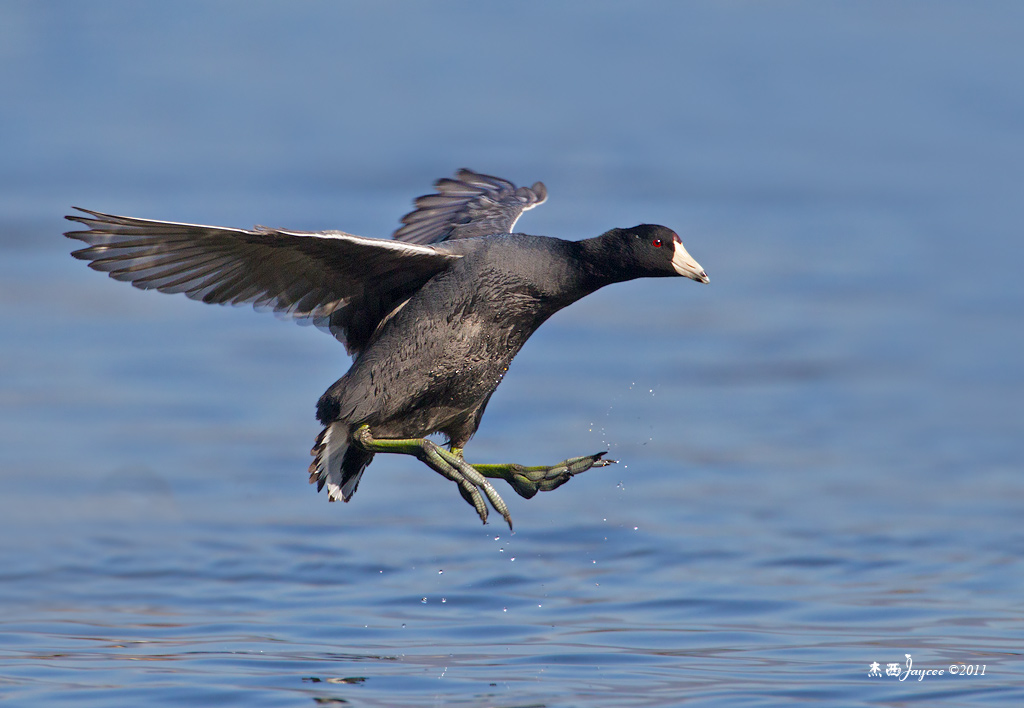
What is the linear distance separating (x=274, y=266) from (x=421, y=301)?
2.13 feet

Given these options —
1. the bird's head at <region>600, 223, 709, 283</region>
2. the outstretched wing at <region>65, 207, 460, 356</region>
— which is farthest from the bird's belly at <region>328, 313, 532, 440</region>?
the bird's head at <region>600, 223, 709, 283</region>

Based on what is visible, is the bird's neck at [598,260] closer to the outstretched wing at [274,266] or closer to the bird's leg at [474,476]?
the outstretched wing at [274,266]

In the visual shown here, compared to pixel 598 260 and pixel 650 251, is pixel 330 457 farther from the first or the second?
pixel 650 251

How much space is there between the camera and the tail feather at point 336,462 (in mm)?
→ 7531

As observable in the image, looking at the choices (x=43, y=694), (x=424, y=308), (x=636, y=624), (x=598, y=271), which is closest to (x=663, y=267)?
(x=598, y=271)

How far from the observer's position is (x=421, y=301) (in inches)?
294

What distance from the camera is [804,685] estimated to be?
7523 millimetres

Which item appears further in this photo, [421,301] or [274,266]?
[421,301]

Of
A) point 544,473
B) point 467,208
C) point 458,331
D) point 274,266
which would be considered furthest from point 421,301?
point 467,208

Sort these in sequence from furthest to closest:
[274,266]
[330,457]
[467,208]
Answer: [467,208] → [330,457] → [274,266]

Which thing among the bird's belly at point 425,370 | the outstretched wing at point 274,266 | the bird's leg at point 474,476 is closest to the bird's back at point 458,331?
the bird's belly at point 425,370

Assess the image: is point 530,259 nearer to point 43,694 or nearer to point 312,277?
point 312,277

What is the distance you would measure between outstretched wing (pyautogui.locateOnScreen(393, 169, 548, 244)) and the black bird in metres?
1.09

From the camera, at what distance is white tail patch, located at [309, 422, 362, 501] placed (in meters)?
7.52
